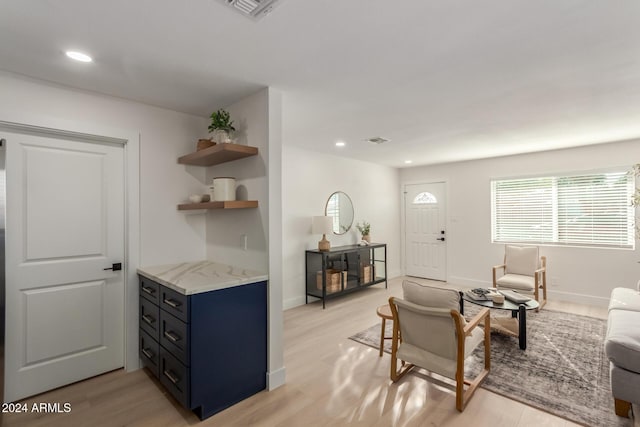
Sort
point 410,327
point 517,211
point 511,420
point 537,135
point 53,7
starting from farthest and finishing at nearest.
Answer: point 517,211 → point 537,135 → point 410,327 → point 511,420 → point 53,7

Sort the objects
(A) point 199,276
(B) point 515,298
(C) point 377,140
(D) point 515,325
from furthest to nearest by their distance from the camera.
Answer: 1. (C) point 377,140
2. (D) point 515,325
3. (B) point 515,298
4. (A) point 199,276

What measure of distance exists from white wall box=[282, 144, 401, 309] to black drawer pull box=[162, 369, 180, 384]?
2215mm

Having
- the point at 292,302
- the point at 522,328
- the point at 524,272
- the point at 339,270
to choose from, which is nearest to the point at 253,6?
the point at 522,328

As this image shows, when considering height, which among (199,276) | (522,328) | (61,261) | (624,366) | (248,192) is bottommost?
(522,328)

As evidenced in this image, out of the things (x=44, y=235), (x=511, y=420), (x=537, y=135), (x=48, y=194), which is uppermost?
(x=537, y=135)

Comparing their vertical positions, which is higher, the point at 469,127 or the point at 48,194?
the point at 469,127

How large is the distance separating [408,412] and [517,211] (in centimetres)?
436

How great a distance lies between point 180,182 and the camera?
3014 mm

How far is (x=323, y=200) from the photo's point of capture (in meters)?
5.01

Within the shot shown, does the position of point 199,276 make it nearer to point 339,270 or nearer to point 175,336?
point 175,336

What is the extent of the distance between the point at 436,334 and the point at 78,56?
303 centimetres

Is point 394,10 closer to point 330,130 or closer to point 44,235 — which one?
point 330,130

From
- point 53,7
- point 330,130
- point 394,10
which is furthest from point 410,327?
point 53,7

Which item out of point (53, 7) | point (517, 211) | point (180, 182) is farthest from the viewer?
point (517, 211)
